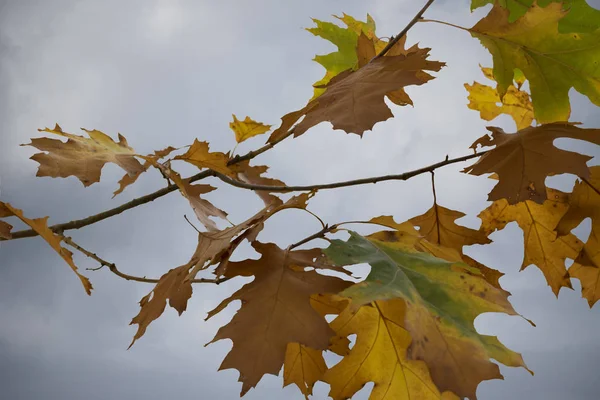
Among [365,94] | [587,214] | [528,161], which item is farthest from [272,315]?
[587,214]

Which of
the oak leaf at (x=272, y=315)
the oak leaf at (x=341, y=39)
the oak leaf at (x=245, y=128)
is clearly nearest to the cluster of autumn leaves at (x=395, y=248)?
the oak leaf at (x=272, y=315)

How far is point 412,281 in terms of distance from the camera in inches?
25.3

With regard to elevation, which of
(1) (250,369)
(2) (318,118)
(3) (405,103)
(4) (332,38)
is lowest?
(1) (250,369)

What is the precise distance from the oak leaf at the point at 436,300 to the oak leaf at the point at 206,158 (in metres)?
0.33

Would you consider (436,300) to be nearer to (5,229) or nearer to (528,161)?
(528,161)

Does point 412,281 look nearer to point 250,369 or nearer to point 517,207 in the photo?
point 250,369

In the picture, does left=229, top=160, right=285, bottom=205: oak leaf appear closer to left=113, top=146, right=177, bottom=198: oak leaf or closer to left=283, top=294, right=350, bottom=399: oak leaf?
left=113, top=146, right=177, bottom=198: oak leaf

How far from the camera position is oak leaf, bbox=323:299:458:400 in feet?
2.28

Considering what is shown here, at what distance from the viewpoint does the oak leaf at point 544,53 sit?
3.07 ft

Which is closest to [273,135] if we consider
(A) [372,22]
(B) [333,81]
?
(B) [333,81]

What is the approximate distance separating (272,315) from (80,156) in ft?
1.51

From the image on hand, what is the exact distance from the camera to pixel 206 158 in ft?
3.15

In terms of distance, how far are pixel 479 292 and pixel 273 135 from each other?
0.33 metres

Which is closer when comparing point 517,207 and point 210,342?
point 210,342
